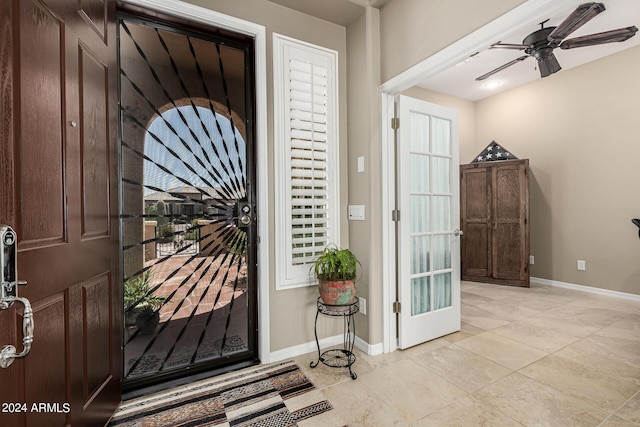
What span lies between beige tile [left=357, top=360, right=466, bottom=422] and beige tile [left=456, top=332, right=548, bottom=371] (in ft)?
1.96

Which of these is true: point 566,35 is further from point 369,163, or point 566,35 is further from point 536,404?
point 536,404

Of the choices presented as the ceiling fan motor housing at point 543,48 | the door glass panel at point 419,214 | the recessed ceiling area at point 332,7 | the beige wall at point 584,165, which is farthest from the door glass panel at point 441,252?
the beige wall at point 584,165

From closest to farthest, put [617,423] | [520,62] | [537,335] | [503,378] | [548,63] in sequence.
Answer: [617,423] < [503,378] < [537,335] < [548,63] < [520,62]

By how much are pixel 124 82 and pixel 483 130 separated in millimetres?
5500

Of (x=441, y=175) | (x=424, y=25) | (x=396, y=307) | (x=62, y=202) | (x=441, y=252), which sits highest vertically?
(x=424, y=25)

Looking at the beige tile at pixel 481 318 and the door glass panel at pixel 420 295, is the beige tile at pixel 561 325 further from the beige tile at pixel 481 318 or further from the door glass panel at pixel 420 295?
the door glass panel at pixel 420 295

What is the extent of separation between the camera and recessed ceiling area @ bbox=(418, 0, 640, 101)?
3.04 meters

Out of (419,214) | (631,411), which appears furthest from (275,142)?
(631,411)

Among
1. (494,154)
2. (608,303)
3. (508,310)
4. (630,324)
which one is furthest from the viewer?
(494,154)

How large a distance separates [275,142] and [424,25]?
1.30 m

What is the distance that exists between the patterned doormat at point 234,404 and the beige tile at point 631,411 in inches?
63.2

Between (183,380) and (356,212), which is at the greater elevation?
(356,212)

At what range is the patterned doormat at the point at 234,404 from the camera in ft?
5.42

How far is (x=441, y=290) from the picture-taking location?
8.98 feet
